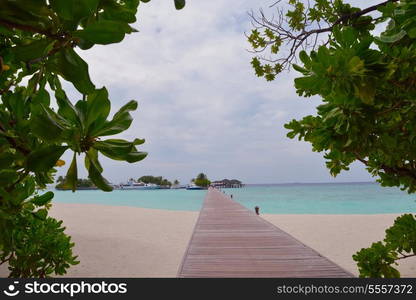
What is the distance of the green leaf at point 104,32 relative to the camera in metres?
0.52

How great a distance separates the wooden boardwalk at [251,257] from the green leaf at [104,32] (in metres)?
4.35

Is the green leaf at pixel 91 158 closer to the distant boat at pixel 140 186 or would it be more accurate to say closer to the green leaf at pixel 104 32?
the green leaf at pixel 104 32

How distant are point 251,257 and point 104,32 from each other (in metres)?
5.41

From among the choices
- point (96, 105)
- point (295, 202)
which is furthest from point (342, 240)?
point (295, 202)

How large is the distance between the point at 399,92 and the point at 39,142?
1.63 m

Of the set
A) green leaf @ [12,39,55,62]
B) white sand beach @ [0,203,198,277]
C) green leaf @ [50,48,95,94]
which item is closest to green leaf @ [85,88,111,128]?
green leaf @ [50,48,95,94]

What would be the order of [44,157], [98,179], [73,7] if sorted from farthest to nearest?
1. [98,179]
2. [44,157]
3. [73,7]

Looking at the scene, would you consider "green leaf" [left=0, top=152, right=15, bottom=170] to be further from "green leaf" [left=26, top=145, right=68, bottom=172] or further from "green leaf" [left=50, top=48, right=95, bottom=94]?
"green leaf" [left=50, top=48, right=95, bottom=94]

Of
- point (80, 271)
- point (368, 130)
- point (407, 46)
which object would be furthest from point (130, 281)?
point (80, 271)

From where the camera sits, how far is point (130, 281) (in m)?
2.38

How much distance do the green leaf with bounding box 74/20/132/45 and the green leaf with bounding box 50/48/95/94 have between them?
2.6 inches

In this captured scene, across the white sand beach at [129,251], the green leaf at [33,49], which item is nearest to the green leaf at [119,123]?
the green leaf at [33,49]

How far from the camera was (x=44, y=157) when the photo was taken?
62 centimetres

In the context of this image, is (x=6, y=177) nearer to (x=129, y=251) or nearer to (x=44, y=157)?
(x=44, y=157)
